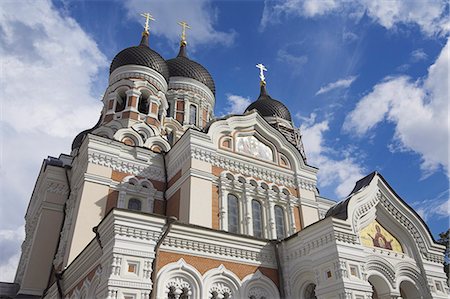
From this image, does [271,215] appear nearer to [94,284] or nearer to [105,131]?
[94,284]

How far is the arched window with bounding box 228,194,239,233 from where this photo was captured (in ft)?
41.8

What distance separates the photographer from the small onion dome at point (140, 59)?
65.0 feet

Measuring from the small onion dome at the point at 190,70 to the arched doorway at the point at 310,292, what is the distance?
17083mm

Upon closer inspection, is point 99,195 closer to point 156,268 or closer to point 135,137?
point 135,137

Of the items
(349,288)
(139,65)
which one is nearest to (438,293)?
(349,288)

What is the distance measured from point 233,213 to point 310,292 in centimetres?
392

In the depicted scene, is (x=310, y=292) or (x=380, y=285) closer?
(x=380, y=285)

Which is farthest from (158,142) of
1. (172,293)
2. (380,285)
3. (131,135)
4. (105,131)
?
(380,285)

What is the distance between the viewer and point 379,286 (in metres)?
9.89

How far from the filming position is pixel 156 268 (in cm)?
837

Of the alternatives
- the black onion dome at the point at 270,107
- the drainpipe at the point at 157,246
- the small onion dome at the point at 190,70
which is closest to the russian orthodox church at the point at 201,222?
the drainpipe at the point at 157,246

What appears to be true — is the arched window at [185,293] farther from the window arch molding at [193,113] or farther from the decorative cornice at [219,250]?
the window arch molding at [193,113]

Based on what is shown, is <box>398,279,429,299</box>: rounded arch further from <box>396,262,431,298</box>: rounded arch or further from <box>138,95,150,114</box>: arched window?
<box>138,95,150,114</box>: arched window

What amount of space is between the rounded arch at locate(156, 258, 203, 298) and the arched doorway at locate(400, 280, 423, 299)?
5458 millimetres
